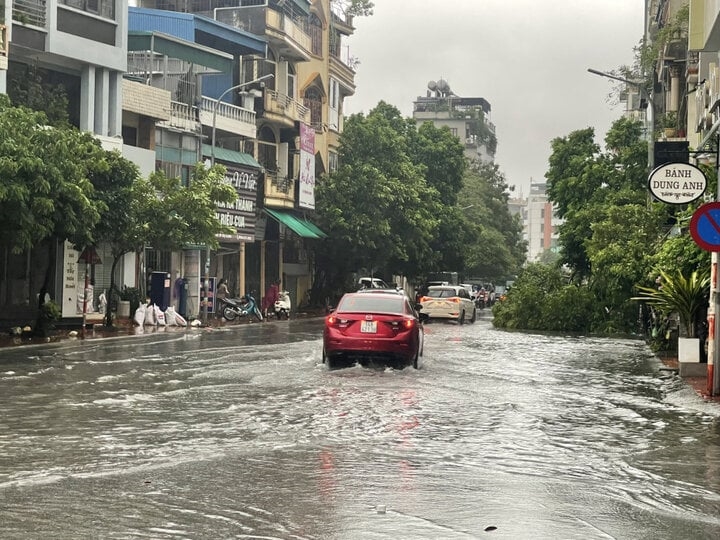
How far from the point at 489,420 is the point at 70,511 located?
7044 mm

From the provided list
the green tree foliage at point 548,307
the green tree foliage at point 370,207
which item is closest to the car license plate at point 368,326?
the green tree foliage at point 548,307

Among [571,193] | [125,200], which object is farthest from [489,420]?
[571,193]

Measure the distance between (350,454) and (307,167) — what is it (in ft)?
157

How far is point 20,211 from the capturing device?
2680 centimetres

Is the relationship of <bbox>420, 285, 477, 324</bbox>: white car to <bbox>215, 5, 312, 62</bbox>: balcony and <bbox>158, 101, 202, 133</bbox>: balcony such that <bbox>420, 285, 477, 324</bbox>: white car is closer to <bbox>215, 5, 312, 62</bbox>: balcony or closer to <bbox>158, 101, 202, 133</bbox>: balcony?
<bbox>158, 101, 202, 133</bbox>: balcony

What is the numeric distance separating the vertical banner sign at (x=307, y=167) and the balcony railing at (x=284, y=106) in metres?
0.76

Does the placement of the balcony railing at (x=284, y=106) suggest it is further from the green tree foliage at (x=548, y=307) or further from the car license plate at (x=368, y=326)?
the car license plate at (x=368, y=326)

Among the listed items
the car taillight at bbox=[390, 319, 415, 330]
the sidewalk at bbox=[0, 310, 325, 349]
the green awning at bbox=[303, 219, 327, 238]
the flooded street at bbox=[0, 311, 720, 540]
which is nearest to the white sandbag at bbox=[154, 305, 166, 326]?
the sidewalk at bbox=[0, 310, 325, 349]

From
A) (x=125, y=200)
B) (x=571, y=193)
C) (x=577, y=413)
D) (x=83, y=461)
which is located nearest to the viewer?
(x=83, y=461)

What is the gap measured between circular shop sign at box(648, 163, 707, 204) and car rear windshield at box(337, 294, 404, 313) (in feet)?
17.6

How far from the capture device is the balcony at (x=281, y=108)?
5438 cm

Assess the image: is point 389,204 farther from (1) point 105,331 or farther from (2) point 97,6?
(1) point 105,331

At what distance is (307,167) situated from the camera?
57.9 metres

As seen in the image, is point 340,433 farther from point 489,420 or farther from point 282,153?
point 282,153
